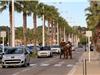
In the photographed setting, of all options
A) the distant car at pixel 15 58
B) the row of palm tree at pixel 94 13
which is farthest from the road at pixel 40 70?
the row of palm tree at pixel 94 13

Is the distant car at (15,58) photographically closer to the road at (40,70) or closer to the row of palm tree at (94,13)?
the road at (40,70)

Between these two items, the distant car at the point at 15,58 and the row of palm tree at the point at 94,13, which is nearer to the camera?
the distant car at the point at 15,58

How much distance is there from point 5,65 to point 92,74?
12089mm

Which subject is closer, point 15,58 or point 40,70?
point 40,70

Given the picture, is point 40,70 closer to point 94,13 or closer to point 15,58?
point 15,58

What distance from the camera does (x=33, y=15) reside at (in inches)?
3039

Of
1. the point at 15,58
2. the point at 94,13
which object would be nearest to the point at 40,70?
the point at 15,58

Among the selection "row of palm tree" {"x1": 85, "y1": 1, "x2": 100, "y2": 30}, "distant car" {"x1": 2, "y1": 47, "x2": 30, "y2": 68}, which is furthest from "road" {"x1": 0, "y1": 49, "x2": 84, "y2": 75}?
"row of palm tree" {"x1": 85, "y1": 1, "x2": 100, "y2": 30}

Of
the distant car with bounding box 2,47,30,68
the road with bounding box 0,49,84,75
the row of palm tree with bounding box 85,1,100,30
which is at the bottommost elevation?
the road with bounding box 0,49,84,75

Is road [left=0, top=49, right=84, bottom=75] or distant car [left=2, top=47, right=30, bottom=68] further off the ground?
distant car [left=2, top=47, right=30, bottom=68]

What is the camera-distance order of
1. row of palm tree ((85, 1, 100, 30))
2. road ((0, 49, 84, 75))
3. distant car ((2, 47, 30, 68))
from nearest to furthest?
1. road ((0, 49, 84, 75))
2. distant car ((2, 47, 30, 68))
3. row of palm tree ((85, 1, 100, 30))

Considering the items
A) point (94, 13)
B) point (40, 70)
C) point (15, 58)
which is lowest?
point (40, 70)

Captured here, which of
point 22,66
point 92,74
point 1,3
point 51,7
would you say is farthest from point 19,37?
point 92,74

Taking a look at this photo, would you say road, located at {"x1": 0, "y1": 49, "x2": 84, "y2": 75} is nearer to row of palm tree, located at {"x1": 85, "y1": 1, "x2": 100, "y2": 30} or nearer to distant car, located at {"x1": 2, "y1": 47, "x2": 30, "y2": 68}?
distant car, located at {"x1": 2, "y1": 47, "x2": 30, "y2": 68}
